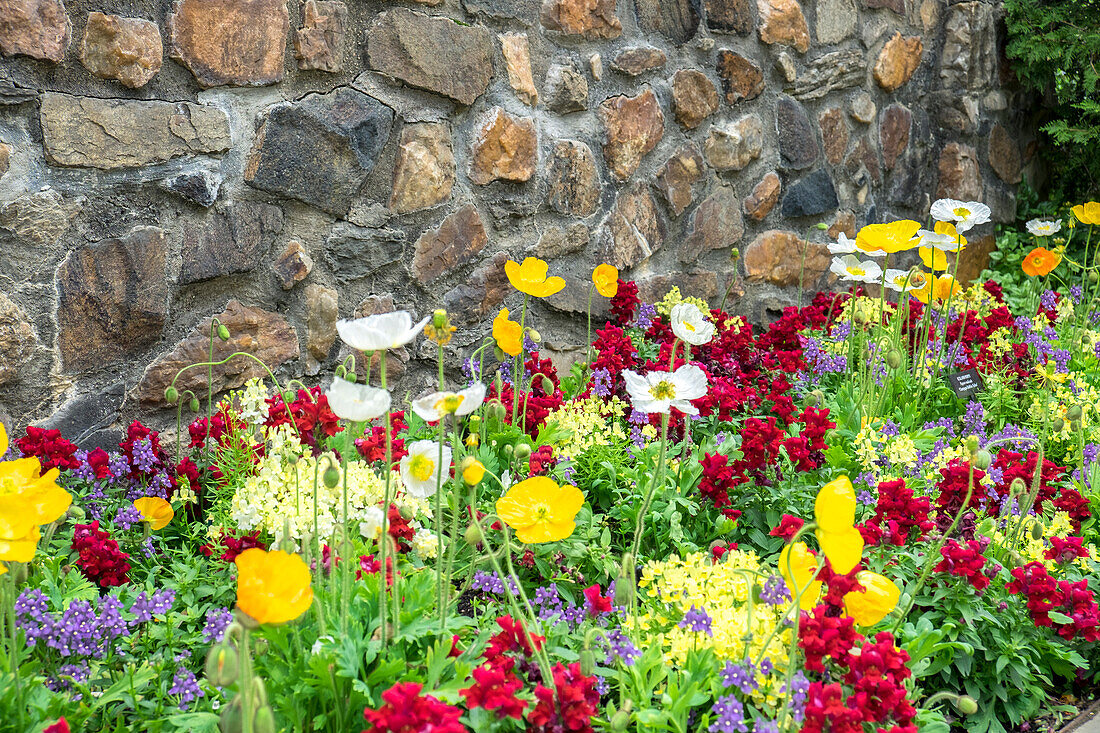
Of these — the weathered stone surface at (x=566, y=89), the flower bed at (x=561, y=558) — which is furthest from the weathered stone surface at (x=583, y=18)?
the flower bed at (x=561, y=558)

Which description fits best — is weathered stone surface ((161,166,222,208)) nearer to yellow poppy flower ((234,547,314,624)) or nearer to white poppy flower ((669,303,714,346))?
white poppy flower ((669,303,714,346))

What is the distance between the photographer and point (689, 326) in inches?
73.9

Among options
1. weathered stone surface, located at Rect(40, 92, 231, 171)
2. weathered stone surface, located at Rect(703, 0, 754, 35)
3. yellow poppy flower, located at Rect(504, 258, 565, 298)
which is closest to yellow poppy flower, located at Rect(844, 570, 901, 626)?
yellow poppy flower, located at Rect(504, 258, 565, 298)

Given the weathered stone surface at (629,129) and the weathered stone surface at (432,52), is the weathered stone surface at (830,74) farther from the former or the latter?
the weathered stone surface at (432,52)

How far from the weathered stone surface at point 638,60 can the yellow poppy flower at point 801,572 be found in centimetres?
198

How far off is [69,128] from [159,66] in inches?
10.0

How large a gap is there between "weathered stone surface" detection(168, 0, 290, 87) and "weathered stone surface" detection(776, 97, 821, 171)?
6.97ft

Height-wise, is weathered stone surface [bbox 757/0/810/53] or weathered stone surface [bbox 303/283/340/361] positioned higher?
weathered stone surface [bbox 757/0/810/53]

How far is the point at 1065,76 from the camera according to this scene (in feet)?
15.5

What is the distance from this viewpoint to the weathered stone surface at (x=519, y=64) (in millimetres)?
2609

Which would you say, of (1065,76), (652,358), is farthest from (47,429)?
(1065,76)

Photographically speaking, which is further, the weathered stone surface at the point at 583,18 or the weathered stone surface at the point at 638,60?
the weathered stone surface at the point at 638,60

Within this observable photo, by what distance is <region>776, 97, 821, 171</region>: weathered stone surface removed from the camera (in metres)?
3.53

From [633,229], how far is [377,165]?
105cm
